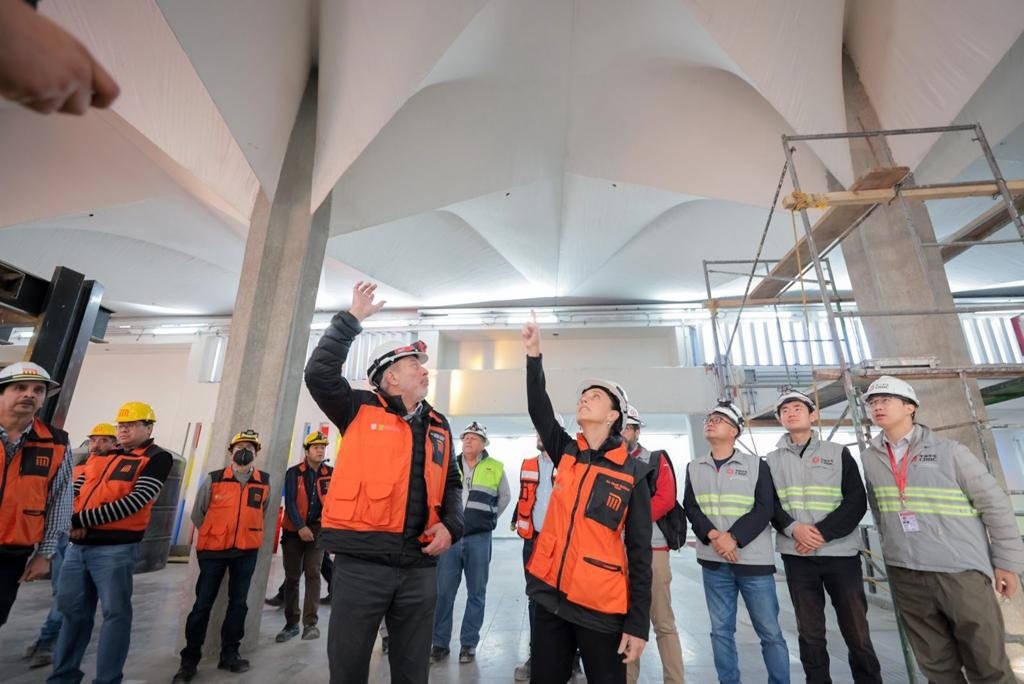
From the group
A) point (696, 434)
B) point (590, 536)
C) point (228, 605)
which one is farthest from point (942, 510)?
point (696, 434)

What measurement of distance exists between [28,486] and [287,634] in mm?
2838

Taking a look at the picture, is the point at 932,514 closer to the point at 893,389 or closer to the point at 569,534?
the point at 893,389

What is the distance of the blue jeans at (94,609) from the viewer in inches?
117

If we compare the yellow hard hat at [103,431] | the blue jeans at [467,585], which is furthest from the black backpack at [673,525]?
the yellow hard hat at [103,431]

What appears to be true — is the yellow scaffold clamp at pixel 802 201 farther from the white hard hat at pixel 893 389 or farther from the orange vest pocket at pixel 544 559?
the orange vest pocket at pixel 544 559

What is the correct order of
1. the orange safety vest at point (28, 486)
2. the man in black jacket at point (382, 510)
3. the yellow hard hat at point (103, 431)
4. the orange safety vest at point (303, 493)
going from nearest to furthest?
the man in black jacket at point (382, 510) → the orange safety vest at point (28, 486) → the yellow hard hat at point (103, 431) → the orange safety vest at point (303, 493)

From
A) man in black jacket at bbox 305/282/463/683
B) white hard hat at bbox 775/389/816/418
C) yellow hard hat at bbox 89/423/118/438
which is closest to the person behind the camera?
man in black jacket at bbox 305/282/463/683

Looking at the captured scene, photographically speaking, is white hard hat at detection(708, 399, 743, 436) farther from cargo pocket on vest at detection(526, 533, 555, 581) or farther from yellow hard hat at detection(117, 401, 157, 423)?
yellow hard hat at detection(117, 401, 157, 423)

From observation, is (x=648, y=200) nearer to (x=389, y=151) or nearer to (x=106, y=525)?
(x=389, y=151)

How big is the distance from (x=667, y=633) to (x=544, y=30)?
7.45m

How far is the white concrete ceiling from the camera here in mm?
5402

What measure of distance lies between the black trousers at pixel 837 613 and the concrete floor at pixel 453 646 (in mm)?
862

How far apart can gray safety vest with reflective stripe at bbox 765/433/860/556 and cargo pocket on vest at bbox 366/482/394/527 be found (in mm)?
2598

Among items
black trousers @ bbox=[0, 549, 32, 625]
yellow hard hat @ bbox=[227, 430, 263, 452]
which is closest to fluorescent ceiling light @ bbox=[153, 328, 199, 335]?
Result: yellow hard hat @ bbox=[227, 430, 263, 452]
